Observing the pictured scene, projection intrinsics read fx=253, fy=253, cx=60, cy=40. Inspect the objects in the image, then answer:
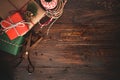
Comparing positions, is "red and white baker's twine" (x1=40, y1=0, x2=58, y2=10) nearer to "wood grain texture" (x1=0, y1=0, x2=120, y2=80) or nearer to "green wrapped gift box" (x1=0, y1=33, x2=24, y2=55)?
"wood grain texture" (x1=0, y1=0, x2=120, y2=80)

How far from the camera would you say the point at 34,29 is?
84.6 inches

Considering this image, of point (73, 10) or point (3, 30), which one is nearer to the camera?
point (3, 30)

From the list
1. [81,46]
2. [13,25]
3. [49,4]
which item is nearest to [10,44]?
[13,25]

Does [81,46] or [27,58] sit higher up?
[27,58]

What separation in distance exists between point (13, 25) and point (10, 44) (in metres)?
0.16

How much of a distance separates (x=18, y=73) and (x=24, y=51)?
191 millimetres

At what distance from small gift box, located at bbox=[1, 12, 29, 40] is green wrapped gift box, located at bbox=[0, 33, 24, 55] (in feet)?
0.15

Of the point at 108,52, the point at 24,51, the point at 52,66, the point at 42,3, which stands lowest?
the point at 108,52

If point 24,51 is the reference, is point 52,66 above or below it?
below

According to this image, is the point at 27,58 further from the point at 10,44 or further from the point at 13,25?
the point at 13,25

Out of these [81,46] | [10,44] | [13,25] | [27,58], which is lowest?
[81,46]

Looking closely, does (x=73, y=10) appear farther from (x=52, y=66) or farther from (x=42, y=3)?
(x=52, y=66)

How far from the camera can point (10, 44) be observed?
6.68 feet

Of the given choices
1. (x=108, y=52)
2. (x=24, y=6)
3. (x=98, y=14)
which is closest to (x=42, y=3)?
(x=24, y=6)
